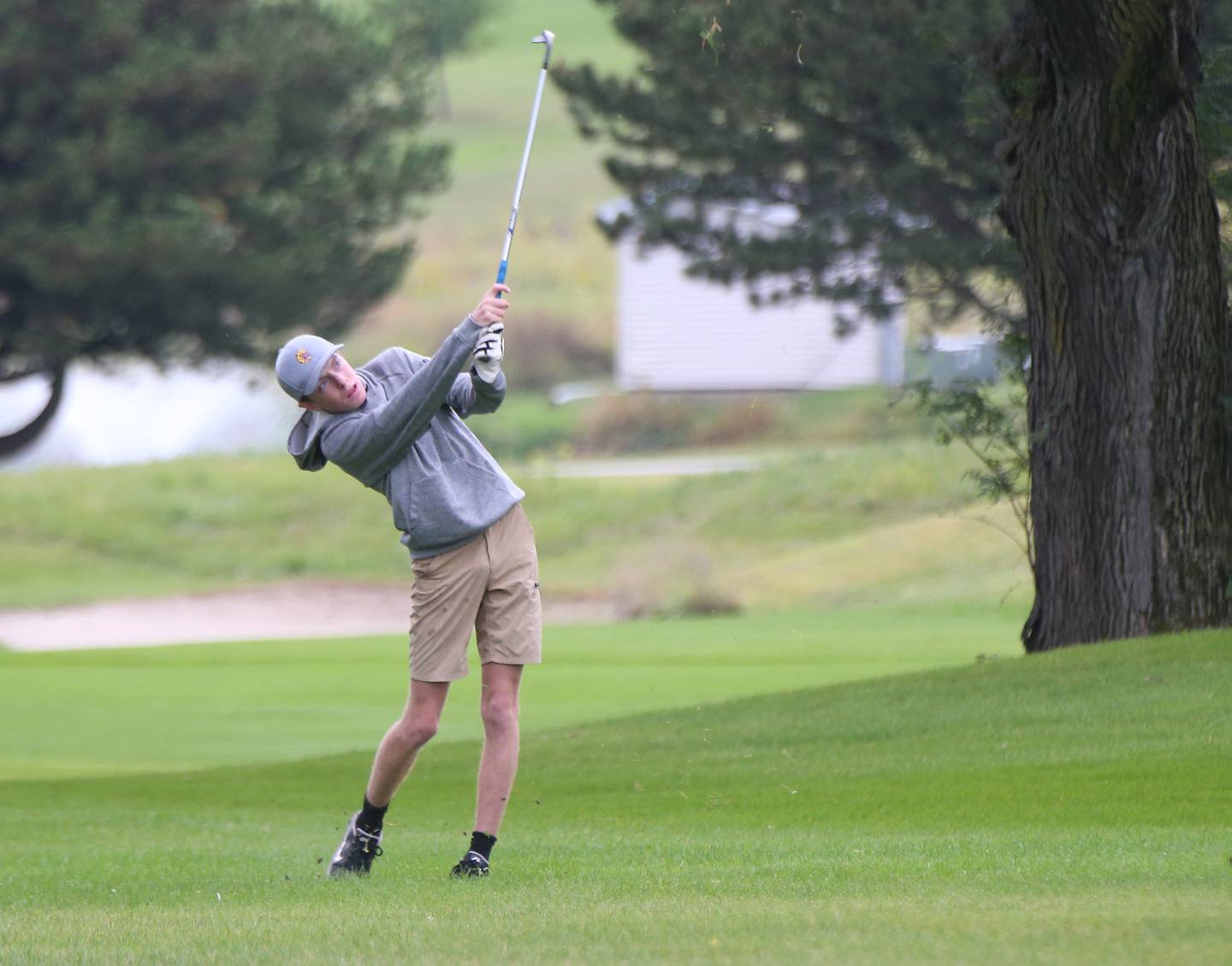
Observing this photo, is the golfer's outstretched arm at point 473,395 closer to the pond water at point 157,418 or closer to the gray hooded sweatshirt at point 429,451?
the gray hooded sweatshirt at point 429,451

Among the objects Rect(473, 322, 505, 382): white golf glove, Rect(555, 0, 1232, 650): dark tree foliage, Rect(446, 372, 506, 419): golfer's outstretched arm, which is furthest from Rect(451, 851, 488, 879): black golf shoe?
Rect(555, 0, 1232, 650): dark tree foliage

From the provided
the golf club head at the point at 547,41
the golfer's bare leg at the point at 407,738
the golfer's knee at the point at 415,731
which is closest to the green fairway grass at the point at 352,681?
the golfer's bare leg at the point at 407,738

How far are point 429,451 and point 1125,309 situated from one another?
6.86m

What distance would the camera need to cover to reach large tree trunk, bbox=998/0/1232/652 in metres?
12.0

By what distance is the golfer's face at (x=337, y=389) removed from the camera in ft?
21.2

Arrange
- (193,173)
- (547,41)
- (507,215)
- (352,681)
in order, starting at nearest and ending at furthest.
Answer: (547,41)
(352,681)
(193,173)
(507,215)

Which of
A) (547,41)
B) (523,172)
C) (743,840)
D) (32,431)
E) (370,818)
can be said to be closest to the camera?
(370,818)

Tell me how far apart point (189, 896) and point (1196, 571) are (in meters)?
7.53

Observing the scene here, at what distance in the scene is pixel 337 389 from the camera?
6516 millimetres

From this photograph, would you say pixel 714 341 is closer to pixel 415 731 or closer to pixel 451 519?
pixel 415 731

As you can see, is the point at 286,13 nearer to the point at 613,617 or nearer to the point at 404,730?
the point at 613,617

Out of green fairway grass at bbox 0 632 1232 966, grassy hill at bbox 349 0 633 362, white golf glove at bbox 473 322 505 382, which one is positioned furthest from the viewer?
grassy hill at bbox 349 0 633 362

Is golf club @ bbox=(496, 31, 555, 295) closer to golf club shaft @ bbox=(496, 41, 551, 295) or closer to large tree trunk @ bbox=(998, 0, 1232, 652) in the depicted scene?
golf club shaft @ bbox=(496, 41, 551, 295)

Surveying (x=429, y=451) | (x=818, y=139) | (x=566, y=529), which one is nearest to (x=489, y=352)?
(x=429, y=451)
